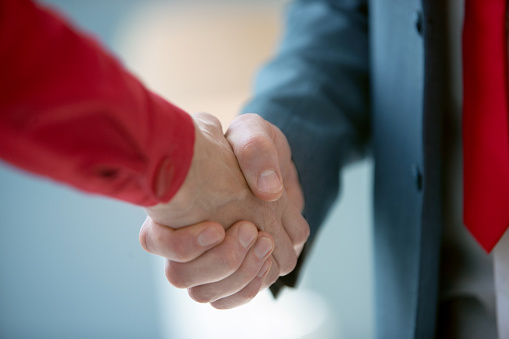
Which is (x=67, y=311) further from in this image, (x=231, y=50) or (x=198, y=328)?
(x=231, y=50)

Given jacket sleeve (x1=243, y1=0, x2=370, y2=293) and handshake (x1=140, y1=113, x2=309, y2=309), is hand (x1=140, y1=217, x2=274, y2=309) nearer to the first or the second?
handshake (x1=140, y1=113, x2=309, y2=309)

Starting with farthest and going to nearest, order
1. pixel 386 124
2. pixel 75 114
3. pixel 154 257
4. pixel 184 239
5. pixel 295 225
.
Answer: pixel 154 257 → pixel 386 124 → pixel 295 225 → pixel 184 239 → pixel 75 114

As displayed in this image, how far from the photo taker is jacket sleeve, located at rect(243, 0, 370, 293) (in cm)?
68

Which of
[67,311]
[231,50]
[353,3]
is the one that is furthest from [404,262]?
[67,311]

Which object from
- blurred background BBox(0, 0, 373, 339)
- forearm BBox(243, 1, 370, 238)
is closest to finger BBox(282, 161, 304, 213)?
forearm BBox(243, 1, 370, 238)

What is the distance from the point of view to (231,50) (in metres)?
1.72

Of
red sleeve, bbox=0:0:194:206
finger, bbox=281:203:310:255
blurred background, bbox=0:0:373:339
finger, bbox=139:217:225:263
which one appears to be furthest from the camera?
blurred background, bbox=0:0:373:339

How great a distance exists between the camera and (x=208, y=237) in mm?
500

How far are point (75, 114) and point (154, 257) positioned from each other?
1470 mm

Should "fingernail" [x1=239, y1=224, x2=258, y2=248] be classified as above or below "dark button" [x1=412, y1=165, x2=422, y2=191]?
above

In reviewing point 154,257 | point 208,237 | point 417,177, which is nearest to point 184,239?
point 208,237

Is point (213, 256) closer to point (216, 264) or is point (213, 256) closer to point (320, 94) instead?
point (216, 264)

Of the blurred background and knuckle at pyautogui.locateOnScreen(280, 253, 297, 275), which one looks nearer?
knuckle at pyautogui.locateOnScreen(280, 253, 297, 275)

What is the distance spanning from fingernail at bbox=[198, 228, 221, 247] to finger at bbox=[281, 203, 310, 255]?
11cm
